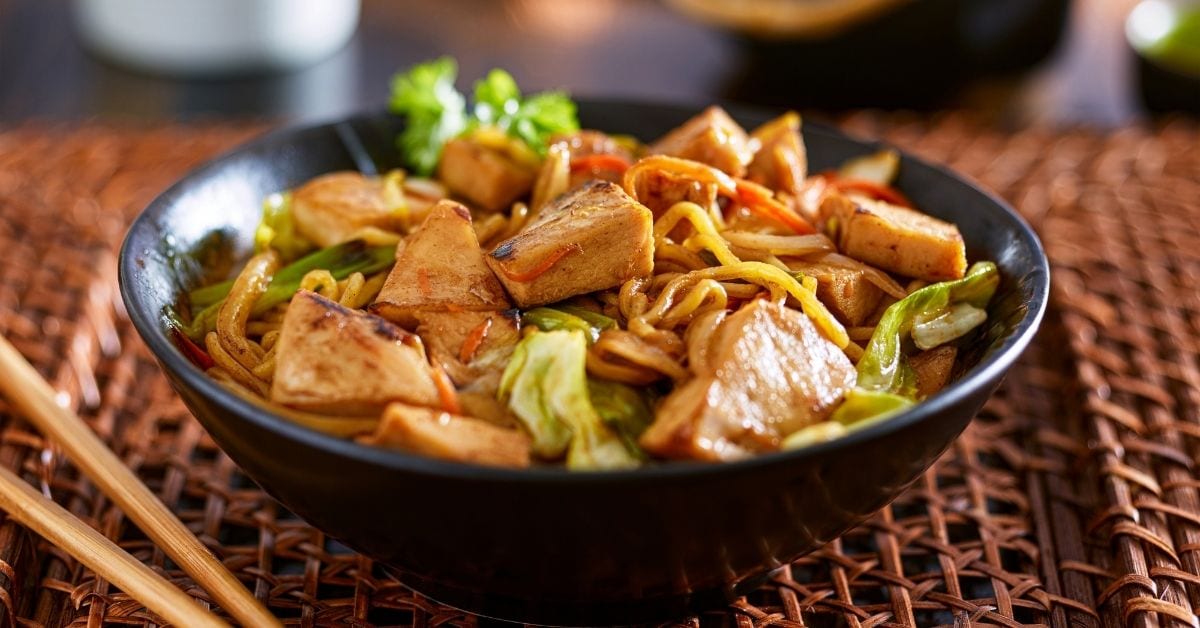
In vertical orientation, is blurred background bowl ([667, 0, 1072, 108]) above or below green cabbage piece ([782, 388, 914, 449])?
below

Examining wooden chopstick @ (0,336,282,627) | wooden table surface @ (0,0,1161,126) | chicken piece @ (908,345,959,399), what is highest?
chicken piece @ (908,345,959,399)

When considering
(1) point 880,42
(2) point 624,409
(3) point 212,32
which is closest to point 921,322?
(2) point 624,409

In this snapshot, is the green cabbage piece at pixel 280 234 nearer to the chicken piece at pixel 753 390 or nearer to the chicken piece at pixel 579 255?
the chicken piece at pixel 579 255

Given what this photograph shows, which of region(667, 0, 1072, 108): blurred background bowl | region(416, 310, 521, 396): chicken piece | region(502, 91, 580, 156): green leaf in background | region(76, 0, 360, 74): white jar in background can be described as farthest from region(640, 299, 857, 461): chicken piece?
region(76, 0, 360, 74): white jar in background

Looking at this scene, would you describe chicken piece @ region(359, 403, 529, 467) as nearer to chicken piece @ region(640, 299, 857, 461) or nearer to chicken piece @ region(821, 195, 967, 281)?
chicken piece @ region(640, 299, 857, 461)

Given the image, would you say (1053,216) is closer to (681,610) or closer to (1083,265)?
(1083,265)

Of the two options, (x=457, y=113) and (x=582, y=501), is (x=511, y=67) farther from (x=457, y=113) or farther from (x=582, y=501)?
(x=582, y=501)
